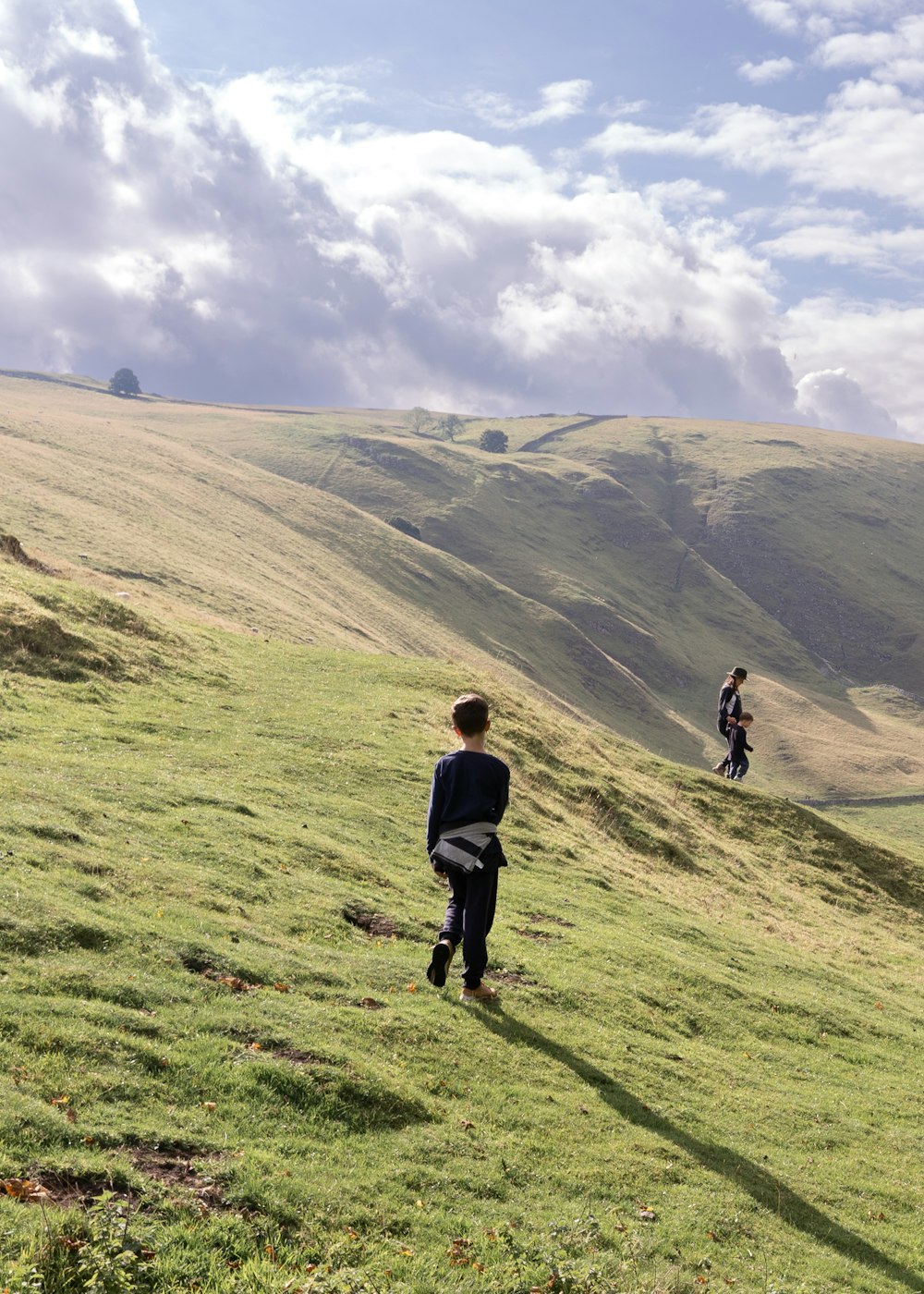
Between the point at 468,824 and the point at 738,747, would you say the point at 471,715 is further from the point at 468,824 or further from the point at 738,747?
the point at 738,747

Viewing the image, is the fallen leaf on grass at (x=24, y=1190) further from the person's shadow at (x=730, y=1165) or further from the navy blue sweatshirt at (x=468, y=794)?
the person's shadow at (x=730, y=1165)

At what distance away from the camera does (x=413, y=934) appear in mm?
16781

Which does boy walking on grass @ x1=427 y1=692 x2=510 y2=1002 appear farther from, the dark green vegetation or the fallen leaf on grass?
the fallen leaf on grass

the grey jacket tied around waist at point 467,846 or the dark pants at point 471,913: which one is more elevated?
the grey jacket tied around waist at point 467,846

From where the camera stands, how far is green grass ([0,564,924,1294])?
791cm

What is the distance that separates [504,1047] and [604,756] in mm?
27559

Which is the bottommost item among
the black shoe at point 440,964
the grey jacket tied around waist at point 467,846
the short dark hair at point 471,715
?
the black shoe at point 440,964

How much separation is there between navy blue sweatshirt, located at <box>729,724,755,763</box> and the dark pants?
22.1 metres

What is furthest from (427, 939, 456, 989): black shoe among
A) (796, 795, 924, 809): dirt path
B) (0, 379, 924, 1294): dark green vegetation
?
(796, 795, 924, 809): dirt path

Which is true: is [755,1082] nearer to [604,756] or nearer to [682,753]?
[604,756]

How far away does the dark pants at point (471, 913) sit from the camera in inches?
517

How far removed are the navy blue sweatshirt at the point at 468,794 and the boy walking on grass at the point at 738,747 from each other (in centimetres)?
2052

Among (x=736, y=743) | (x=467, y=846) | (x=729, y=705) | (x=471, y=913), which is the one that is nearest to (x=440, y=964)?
(x=471, y=913)

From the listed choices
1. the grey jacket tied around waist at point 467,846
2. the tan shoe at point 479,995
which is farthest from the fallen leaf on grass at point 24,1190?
the tan shoe at point 479,995
